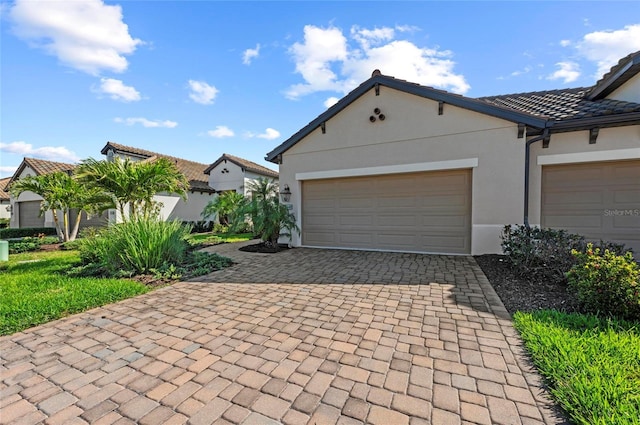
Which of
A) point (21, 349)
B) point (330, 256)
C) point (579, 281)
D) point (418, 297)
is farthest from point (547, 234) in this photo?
point (21, 349)

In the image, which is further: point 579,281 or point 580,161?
point 580,161

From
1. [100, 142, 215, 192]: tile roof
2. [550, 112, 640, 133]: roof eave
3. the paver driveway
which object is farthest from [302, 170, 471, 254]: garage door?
[100, 142, 215, 192]: tile roof

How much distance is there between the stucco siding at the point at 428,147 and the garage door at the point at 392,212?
1.23ft

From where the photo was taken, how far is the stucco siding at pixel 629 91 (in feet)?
23.8

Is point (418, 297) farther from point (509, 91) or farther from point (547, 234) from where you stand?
point (509, 91)

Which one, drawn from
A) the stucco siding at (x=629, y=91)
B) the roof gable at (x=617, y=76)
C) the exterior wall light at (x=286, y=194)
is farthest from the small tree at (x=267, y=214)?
the stucco siding at (x=629, y=91)

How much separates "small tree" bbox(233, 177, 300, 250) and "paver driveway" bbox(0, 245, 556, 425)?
4569 millimetres

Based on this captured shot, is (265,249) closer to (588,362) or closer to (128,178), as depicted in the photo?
(128,178)

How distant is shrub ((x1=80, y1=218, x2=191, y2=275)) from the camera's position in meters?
6.13

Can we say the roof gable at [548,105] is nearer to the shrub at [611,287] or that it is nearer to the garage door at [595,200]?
the garage door at [595,200]

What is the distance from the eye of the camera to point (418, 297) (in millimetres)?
4504

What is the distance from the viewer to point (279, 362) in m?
2.66

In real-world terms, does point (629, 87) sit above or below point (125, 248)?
above

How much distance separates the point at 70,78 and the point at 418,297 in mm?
11536
